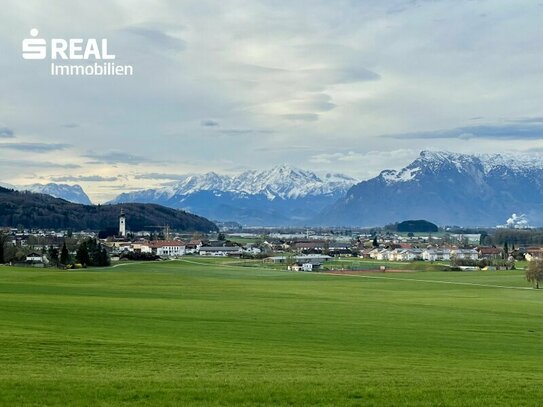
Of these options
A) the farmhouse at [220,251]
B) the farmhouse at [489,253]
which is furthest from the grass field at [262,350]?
the farmhouse at [220,251]

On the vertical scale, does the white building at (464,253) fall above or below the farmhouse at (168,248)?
below

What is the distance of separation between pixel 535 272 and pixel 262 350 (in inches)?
2613

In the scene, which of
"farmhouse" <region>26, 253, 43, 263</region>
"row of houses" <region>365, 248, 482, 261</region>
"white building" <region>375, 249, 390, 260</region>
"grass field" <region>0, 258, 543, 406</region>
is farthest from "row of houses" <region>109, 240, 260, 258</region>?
"grass field" <region>0, 258, 543, 406</region>

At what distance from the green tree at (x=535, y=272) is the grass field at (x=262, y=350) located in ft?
84.1

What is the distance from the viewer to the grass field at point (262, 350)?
1731 cm

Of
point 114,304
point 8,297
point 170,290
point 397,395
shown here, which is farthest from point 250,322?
point 170,290

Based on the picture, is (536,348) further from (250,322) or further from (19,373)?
(19,373)

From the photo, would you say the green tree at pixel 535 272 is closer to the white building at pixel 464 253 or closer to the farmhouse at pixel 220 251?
the white building at pixel 464 253

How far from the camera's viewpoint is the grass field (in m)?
17.3

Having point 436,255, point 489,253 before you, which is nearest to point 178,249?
point 436,255

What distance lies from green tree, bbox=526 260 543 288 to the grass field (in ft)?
84.1

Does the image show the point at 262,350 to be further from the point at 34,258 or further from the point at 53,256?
the point at 34,258

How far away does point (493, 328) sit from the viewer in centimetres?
4056

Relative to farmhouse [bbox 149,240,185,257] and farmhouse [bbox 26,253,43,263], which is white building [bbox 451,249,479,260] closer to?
farmhouse [bbox 149,240,185,257]
